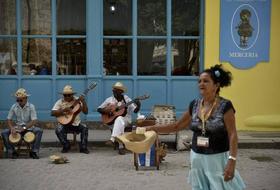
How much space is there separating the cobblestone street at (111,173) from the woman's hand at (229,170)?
3035mm

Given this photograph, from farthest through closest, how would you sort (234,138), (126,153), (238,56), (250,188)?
1. (238,56)
2. (126,153)
3. (250,188)
4. (234,138)

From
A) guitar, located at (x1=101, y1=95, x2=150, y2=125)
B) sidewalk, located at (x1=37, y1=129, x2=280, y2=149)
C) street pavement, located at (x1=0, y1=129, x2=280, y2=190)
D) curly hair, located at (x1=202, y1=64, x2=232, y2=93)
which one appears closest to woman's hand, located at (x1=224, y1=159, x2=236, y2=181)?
curly hair, located at (x1=202, y1=64, x2=232, y2=93)

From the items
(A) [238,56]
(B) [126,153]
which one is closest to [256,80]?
(A) [238,56]

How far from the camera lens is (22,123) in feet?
34.9

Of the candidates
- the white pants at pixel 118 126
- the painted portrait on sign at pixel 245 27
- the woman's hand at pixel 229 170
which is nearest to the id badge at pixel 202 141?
the woman's hand at pixel 229 170

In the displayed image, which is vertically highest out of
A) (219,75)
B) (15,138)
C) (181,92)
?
(219,75)

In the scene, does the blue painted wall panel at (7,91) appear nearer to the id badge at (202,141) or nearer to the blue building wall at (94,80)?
the blue building wall at (94,80)

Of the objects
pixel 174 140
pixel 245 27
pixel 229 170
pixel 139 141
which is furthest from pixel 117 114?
pixel 229 170

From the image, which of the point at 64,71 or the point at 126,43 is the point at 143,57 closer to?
the point at 126,43

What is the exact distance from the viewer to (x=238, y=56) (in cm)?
1307

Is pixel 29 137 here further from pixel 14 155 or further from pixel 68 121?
pixel 68 121

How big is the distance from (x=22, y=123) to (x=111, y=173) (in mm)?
2567

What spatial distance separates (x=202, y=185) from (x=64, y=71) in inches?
339

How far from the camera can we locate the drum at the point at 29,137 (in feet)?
34.0
